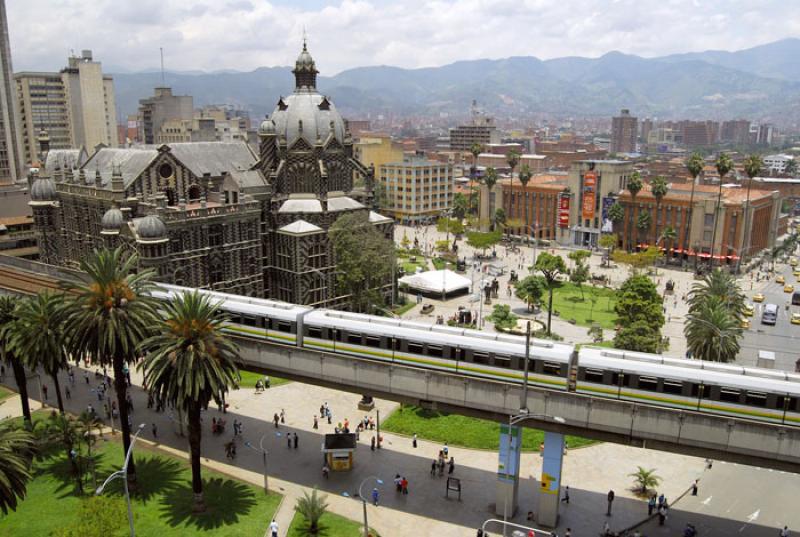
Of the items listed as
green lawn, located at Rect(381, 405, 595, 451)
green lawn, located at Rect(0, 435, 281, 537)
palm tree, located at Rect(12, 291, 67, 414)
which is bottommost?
green lawn, located at Rect(381, 405, 595, 451)

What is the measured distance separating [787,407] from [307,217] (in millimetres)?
64921

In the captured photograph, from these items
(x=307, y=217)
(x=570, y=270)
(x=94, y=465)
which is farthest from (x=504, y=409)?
(x=570, y=270)

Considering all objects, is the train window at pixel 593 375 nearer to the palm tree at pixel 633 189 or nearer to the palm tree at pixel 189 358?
the palm tree at pixel 189 358

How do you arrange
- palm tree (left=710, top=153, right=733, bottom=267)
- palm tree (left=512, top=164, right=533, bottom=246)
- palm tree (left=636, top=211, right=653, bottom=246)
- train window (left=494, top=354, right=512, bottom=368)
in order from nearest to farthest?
train window (left=494, top=354, right=512, bottom=368), palm tree (left=710, top=153, right=733, bottom=267), palm tree (left=636, top=211, right=653, bottom=246), palm tree (left=512, top=164, right=533, bottom=246)

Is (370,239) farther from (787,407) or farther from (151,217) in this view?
(787,407)

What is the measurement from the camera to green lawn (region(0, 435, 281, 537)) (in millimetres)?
42000

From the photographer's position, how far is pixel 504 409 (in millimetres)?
40344

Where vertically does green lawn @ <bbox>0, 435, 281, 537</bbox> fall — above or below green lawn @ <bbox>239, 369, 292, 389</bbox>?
above

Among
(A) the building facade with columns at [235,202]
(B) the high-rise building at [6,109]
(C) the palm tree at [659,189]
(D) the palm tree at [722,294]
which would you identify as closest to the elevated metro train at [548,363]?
(A) the building facade with columns at [235,202]

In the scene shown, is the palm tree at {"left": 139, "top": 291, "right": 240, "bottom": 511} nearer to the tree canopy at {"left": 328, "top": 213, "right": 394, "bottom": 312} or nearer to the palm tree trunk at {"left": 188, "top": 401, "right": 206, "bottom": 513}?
the palm tree trunk at {"left": 188, "top": 401, "right": 206, "bottom": 513}

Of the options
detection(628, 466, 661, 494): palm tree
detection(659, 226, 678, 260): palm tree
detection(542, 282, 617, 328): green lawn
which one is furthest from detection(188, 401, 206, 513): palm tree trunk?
detection(659, 226, 678, 260): palm tree

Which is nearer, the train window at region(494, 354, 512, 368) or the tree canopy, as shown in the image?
the train window at region(494, 354, 512, 368)

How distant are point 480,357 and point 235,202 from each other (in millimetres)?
53607

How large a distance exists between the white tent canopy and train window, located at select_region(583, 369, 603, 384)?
197 ft
